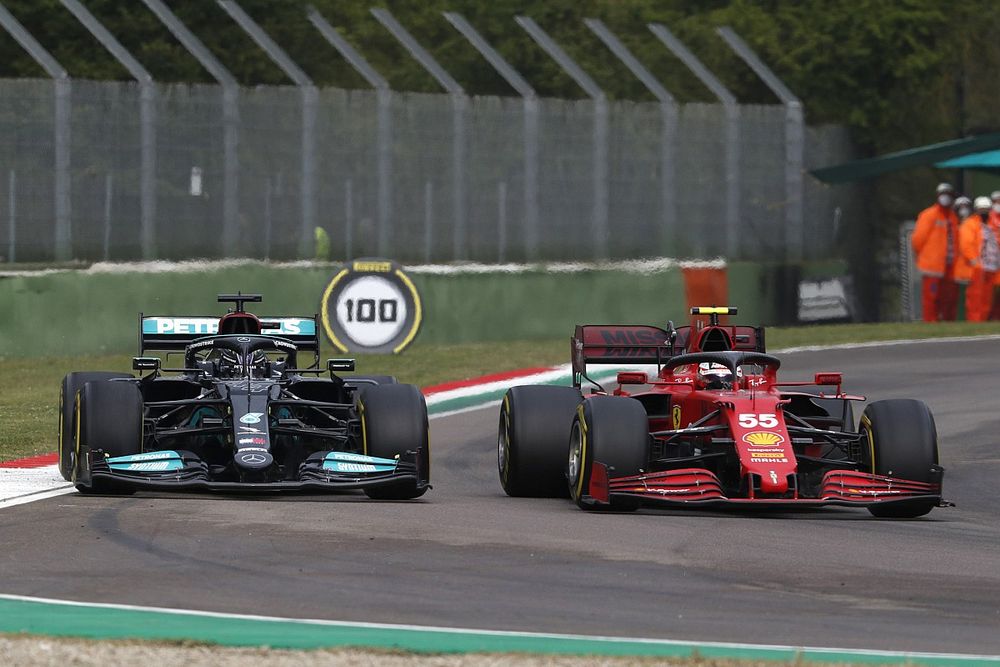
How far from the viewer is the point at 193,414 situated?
13305 millimetres

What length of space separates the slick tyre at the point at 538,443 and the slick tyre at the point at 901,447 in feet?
6.39

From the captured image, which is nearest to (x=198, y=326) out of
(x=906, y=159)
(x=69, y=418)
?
(x=69, y=418)

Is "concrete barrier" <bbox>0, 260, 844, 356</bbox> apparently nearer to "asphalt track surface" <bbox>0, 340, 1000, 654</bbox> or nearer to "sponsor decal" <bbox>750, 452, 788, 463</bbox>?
"asphalt track surface" <bbox>0, 340, 1000, 654</bbox>

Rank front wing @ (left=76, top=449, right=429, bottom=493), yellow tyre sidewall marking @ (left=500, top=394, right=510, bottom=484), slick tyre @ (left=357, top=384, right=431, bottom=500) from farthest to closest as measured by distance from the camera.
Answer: yellow tyre sidewall marking @ (left=500, top=394, right=510, bottom=484)
slick tyre @ (left=357, top=384, right=431, bottom=500)
front wing @ (left=76, top=449, right=429, bottom=493)

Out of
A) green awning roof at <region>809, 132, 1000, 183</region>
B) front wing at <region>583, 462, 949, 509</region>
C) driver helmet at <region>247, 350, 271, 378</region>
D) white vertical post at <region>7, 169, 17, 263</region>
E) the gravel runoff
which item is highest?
green awning roof at <region>809, 132, 1000, 183</region>

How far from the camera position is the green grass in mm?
17375

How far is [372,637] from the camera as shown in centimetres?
751

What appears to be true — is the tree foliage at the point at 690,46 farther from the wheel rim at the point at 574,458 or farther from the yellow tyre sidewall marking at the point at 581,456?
the yellow tyre sidewall marking at the point at 581,456

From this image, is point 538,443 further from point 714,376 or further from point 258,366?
point 258,366

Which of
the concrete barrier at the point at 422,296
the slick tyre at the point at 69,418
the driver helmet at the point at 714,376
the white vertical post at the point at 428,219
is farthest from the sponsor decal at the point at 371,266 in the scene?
the driver helmet at the point at 714,376

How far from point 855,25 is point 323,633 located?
85.7ft

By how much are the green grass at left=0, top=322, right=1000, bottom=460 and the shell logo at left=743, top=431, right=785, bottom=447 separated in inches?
243

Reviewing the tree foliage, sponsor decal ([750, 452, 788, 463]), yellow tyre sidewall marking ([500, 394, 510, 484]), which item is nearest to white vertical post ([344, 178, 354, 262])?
the tree foliage

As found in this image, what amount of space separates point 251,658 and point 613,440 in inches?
201
